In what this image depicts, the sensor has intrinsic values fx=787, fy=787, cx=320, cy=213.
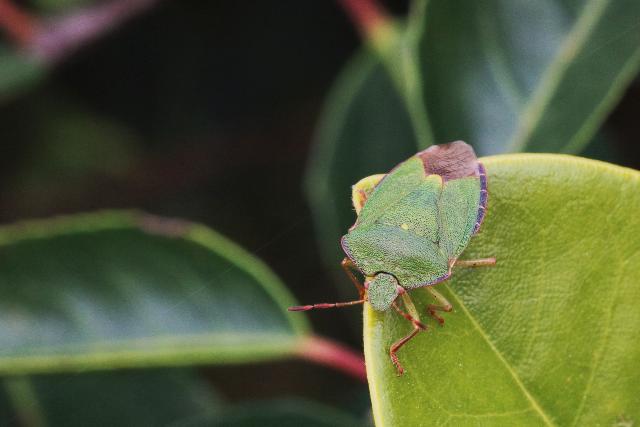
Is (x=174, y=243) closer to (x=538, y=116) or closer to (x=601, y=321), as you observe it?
(x=538, y=116)

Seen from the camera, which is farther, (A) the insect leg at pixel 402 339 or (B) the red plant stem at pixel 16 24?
(B) the red plant stem at pixel 16 24

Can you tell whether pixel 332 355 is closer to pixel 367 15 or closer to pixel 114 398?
pixel 114 398

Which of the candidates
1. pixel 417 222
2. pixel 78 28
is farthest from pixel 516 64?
pixel 78 28

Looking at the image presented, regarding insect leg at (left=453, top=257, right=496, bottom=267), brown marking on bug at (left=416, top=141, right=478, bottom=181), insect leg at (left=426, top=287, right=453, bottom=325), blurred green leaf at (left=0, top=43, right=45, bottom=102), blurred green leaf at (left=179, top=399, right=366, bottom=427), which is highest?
blurred green leaf at (left=0, top=43, right=45, bottom=102)

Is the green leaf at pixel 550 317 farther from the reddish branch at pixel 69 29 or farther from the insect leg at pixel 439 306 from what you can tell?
the reddish branch at pixel 69 29

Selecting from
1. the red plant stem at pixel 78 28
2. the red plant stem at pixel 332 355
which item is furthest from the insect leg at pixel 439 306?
the red plant stem at pixel 78 28

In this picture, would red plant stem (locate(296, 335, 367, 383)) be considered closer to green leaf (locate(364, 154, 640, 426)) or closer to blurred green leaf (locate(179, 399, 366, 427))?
blurred green leaf (locate(179, 399, 366, 427))

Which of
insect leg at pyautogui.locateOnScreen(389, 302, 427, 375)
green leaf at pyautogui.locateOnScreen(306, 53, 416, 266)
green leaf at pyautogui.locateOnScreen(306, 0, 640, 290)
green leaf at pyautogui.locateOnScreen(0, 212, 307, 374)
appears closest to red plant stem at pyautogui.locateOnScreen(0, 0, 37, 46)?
green leaf at pyautogui.locateOnScreen(0, 212, 307, 374)
